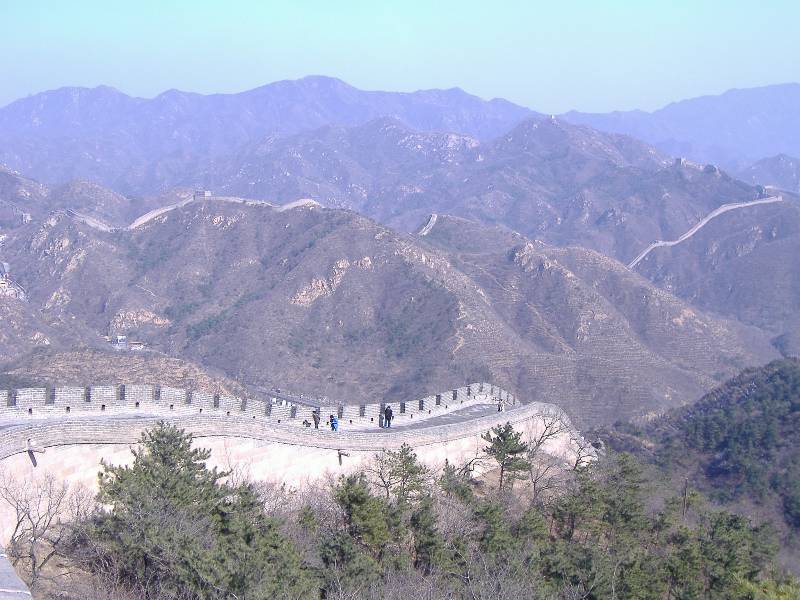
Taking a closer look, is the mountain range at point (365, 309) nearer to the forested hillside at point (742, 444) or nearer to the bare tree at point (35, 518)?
the forested hillside at point (742, 444)

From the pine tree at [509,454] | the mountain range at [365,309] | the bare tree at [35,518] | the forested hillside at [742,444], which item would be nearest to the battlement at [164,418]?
the bare tree at [35,518]

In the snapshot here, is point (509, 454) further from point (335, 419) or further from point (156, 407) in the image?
point (156, 407)

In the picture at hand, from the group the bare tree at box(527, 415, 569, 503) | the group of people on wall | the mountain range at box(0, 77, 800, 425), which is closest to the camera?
the bare tree at box(527, 415, 569, 503)

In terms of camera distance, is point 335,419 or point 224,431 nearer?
point 224,431

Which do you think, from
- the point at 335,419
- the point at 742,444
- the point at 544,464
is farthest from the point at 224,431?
the point at 742,444

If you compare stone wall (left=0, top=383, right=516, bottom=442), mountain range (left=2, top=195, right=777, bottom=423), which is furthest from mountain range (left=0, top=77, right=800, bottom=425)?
stone wall (left=0, top=383, right=516, bottom=442)

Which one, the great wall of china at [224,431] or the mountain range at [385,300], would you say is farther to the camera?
the mountain range at [385,300]

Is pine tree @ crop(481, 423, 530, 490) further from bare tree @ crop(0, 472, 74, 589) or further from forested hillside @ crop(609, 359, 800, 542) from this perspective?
forested hillside @ crop(609, 359, 800, 542)

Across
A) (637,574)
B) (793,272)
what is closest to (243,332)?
(637,574)

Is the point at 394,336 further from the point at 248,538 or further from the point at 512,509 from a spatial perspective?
the point at 248,538

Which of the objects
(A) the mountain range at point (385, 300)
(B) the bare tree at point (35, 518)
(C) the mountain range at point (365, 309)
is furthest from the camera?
(C) the mountain range at point (365, 309)

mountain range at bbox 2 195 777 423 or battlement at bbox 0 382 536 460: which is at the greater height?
mountain range at bbox 2 195 777 423

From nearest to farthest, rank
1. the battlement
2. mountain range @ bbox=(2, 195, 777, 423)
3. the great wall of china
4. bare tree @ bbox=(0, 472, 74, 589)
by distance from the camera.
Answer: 1. bare tree @ bbox=(0, 472, 74, 589)
2. the great wall of china
3. the battlement
4. mountain range @ bbox=(2, 195, 777, 423)
